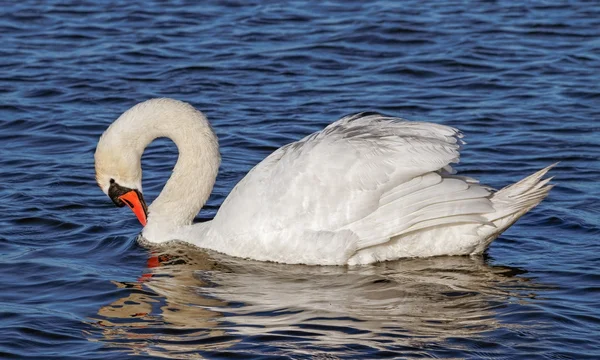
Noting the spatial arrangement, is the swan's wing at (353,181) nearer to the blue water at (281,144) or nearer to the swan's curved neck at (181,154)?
the blue water at (281,144)

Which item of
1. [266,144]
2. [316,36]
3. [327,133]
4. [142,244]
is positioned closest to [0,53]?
[316,36]

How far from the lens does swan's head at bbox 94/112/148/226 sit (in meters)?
9.33

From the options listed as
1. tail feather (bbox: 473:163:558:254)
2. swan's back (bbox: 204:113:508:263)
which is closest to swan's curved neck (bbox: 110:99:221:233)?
swan's back (bbox: 204:113:508:263)

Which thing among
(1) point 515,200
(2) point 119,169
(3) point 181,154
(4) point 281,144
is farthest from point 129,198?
(1) point 515,200

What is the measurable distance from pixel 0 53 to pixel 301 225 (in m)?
8.35

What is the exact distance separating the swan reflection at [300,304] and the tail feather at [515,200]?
371 millimetres

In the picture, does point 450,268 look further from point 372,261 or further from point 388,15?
point 388,15

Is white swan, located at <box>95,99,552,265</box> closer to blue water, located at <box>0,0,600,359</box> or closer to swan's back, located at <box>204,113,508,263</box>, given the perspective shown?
swan's back, located at <box>204,113,508,263</box>

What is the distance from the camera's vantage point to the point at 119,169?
9430 millimetres

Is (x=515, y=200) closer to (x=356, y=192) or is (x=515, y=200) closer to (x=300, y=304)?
(x=356, y=192)

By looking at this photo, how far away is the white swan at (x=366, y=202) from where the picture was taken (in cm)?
853

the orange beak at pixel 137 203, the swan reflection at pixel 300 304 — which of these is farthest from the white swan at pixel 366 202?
the orange beak at pixel 137 203

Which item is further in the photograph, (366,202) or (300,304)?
(366,202)

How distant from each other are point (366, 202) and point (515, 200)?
107 cm
